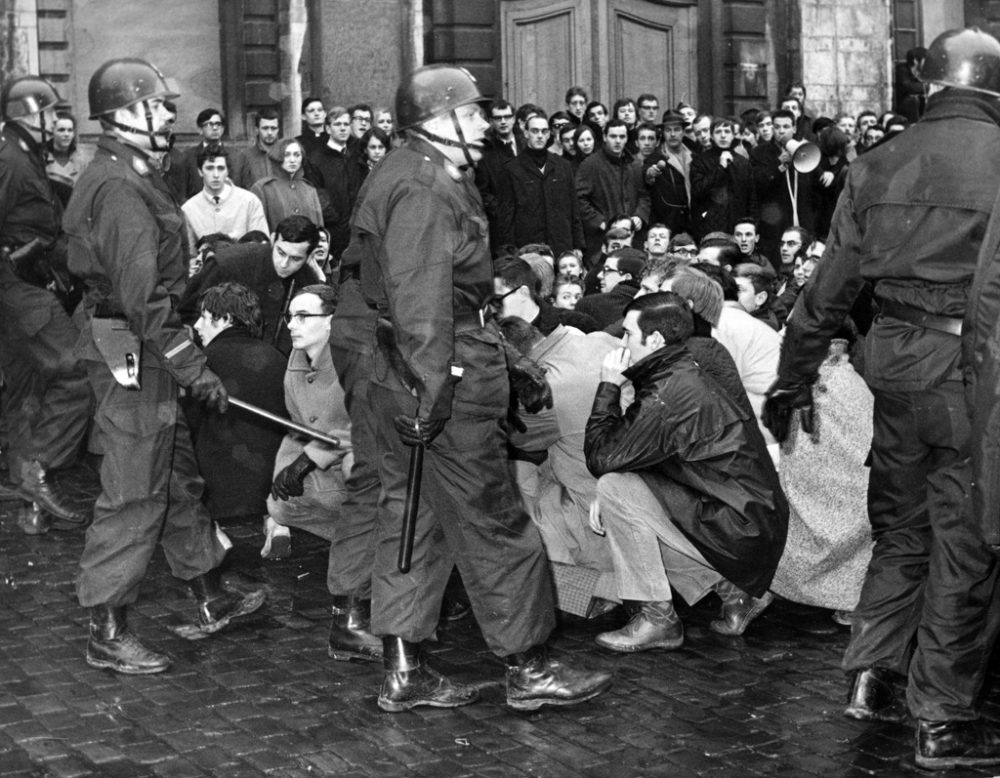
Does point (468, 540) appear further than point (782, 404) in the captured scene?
No

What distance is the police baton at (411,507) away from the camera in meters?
5.58

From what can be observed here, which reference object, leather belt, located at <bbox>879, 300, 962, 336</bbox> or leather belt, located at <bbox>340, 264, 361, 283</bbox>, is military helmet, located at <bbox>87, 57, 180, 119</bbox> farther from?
leather belt, located at <bbox>879, 300, 962, 336</bbox>

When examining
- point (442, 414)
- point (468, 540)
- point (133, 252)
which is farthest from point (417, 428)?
point (133, 252)

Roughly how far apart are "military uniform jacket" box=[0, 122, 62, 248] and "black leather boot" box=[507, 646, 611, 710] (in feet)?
13.6

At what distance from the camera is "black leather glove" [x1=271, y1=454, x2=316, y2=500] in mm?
7172

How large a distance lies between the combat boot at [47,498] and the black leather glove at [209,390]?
101 inches

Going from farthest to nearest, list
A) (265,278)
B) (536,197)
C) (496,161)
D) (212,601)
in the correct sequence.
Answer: (496,161) → (536,197) → (265,278) → (212,601)

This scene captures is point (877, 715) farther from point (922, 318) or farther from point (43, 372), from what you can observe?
point (43, 372)

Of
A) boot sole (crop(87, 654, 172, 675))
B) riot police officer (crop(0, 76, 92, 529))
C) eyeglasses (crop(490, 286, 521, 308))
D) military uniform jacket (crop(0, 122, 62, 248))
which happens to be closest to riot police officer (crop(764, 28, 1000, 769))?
eyeglasses (crop(490, 286, 521, 308))

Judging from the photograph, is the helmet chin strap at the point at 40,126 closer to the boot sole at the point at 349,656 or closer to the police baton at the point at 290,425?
the police baton at the point at 290,425

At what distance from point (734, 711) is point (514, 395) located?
50.7 inches

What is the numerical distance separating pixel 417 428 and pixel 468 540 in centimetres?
42

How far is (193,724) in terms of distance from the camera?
18.2ft

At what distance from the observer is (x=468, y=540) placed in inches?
220
